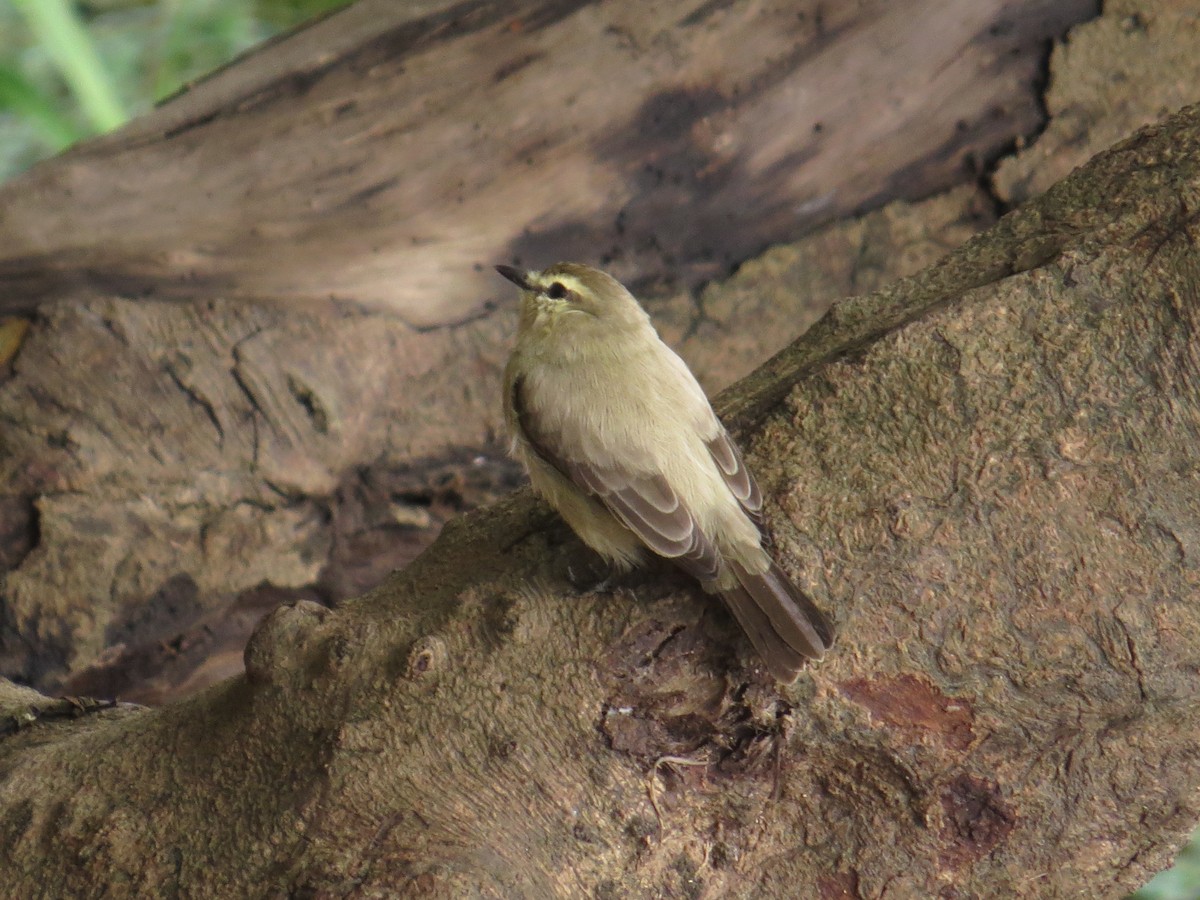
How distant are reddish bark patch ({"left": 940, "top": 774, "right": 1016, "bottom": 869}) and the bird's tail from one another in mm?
404

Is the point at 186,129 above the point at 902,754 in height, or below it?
above

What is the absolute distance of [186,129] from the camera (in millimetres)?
4672

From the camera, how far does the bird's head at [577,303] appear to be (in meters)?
3.71

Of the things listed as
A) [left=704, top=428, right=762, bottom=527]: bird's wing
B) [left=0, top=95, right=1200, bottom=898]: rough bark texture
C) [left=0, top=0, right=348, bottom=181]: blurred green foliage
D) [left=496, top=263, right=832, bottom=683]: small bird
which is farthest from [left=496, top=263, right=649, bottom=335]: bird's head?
[left=0, top=0, right=348, bottom=181]: blurred green foliage

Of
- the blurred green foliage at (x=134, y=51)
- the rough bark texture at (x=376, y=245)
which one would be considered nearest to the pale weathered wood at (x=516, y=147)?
the rough bark texture at (x=376, y=245)

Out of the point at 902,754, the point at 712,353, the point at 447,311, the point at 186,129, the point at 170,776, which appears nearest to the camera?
the point at 902,754

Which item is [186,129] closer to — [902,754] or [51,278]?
[51,278]

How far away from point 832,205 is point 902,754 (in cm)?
334

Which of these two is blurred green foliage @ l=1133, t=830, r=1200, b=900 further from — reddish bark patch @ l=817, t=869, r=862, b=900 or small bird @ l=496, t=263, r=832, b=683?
small bird @ l=496, t=263, r=832, b=683

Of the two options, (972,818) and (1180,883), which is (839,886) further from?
(1180,883)

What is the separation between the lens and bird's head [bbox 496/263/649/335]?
371 cm

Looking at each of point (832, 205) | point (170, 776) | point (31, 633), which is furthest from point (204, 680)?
point (832, 205)

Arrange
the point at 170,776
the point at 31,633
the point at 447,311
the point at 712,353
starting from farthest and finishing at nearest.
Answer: the point at 712,353, the point at 447,311, the point at 31,633, the point at 170,776

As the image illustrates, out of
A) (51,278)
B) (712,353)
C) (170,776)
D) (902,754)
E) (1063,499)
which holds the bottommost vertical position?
(712,353)
